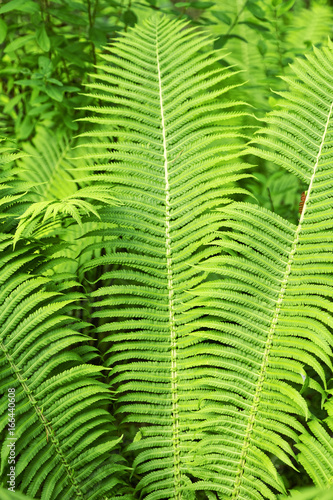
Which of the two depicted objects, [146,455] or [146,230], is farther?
[146,230]

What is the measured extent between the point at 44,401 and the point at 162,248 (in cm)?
66

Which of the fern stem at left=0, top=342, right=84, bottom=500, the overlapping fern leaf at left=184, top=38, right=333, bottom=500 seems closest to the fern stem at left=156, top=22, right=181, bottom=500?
the overlapping fern leaf at left=184, top=38, right=333, bottom=500

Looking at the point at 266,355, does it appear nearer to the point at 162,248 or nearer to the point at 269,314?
the point at 269,314

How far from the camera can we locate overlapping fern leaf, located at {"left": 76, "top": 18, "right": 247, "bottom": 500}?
1.47 meters

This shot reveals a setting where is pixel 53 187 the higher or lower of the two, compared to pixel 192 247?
higher

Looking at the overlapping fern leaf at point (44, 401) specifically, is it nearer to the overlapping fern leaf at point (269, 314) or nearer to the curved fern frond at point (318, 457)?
the overlapping fern leaf at point (269, 314)

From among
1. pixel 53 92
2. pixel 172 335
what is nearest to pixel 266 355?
pixel 172 335

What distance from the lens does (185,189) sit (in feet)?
5.18

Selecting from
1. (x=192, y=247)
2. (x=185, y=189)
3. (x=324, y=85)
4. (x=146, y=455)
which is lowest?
(x=146, y=455)

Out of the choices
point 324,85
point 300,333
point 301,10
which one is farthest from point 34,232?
point 301,10

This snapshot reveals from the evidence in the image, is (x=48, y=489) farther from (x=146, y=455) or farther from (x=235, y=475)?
(x=235, y=475)

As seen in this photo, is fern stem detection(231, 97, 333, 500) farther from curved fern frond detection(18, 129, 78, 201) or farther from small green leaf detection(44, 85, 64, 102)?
curved fern frond detection(18, 129, 78, 201)

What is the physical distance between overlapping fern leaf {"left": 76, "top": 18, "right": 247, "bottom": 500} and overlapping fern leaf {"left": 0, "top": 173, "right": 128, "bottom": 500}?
14cm

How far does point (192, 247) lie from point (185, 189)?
22cm
